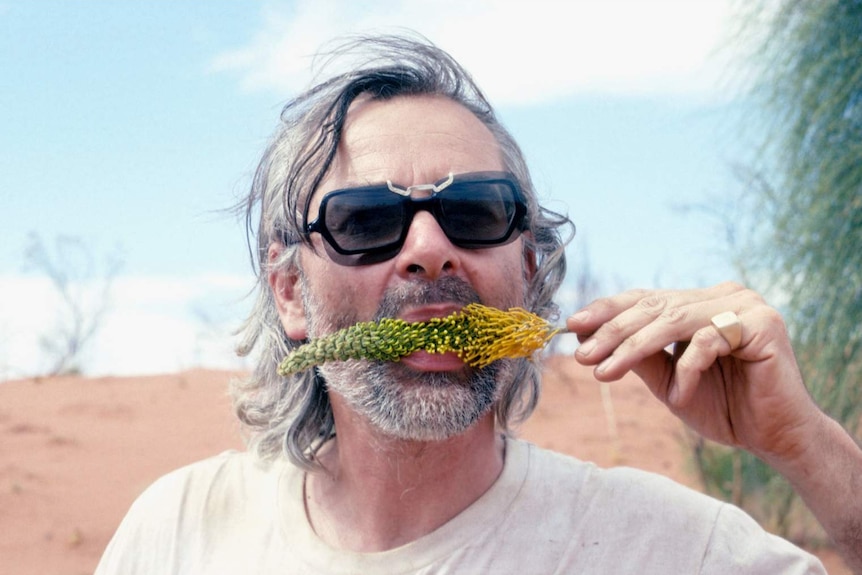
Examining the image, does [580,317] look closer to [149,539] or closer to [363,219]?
[363,219]

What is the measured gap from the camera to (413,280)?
2656mm

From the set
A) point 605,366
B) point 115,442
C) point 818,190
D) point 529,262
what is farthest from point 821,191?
point 115,442

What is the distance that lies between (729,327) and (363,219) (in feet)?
3.74

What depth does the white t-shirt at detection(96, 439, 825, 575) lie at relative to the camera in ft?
8.48

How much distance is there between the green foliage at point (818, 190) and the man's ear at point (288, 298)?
17.7 ft

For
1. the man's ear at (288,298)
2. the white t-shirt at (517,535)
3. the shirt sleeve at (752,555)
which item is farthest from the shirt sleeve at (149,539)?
the shirt sleeve at (752,555)

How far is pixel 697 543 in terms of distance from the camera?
2.61m

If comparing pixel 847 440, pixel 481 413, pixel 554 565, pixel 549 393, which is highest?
pixel 847 440

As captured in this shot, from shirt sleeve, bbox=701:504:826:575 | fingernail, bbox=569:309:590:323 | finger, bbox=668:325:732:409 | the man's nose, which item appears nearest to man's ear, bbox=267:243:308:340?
the man's nose

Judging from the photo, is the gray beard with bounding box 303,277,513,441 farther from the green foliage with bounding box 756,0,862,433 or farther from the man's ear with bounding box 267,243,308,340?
the green foliage with bounding box 756,0,862,433

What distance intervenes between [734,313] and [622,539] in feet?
2.58

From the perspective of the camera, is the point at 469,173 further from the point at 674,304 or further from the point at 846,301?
the point at 846,301

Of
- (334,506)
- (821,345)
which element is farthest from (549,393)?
(334,506)

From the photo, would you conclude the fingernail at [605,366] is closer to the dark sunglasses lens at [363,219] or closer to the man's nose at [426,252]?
the man's nose at [426,252]
